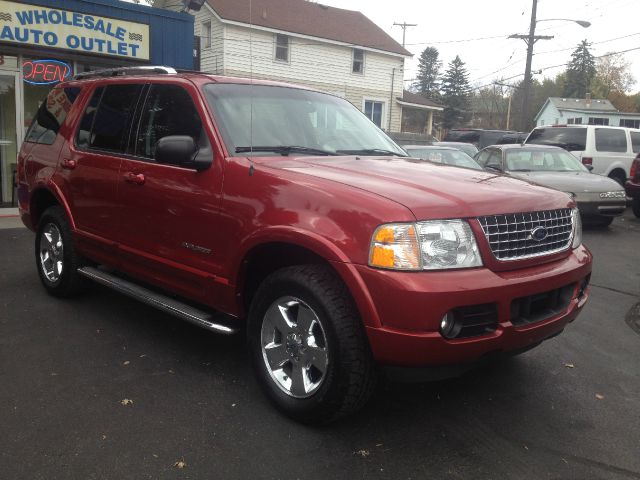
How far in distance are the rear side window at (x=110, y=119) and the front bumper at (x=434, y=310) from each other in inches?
102

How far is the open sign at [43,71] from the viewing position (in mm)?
10250

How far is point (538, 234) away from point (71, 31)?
967 cm

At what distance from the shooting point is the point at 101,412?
3.26m

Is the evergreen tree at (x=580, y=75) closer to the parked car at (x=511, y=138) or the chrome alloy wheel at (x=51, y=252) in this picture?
the parked car at (x=511, y=138)

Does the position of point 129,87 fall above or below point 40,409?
above

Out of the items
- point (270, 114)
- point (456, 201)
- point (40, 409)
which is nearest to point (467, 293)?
point (456, 201)

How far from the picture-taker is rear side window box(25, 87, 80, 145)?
5.26 m

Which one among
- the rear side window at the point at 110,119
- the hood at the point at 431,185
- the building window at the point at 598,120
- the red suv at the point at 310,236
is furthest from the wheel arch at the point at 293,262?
the building window at the point at 598,120

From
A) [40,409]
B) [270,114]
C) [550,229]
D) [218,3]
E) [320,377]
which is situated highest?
[218,3]

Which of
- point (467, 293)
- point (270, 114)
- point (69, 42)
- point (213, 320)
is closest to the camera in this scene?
point (467, 293)

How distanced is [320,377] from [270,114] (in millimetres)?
1838

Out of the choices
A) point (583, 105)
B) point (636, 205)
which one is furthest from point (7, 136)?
point (583, 105)

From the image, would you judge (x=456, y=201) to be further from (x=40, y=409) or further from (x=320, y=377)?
(x=40, y=409)

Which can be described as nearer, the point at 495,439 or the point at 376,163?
the point at 495,439
